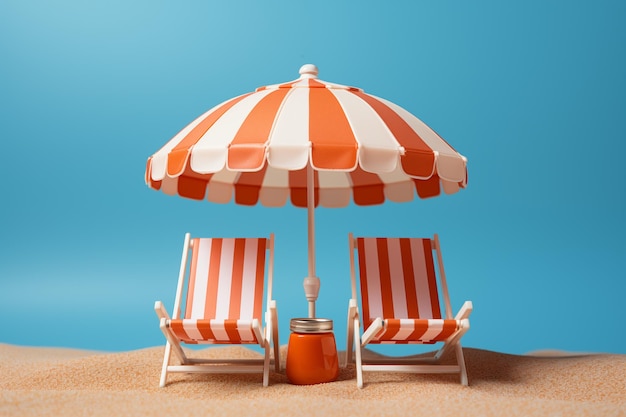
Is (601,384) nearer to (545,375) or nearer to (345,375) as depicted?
(545,375)

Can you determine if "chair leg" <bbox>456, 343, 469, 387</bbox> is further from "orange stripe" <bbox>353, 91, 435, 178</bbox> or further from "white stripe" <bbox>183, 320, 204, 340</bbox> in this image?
"white stripe" <bbox>183, 320, 204, 340</bbox>

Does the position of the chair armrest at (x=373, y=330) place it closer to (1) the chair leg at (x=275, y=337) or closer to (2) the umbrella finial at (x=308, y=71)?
(1) the chair leg at (x=275, y=337)

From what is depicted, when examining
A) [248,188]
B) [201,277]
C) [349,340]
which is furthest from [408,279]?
[248,188]

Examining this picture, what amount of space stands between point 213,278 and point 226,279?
99 millimetres

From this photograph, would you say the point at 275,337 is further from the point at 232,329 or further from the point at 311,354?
the point at 232,329

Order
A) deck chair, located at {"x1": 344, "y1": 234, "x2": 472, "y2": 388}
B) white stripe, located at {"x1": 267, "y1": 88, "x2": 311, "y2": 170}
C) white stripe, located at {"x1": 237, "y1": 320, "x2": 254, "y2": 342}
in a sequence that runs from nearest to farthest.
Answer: white stripe, located at {"x1": 267, "y1": 88, "x2": 311, "y2": 170}
white stripe, located at {"x1": 237, "y1": 320, "x2": 254, "y2": 342}
deck chair, located at {"x1": 344, "y1": 234, "x2": 472, "y2": 388}

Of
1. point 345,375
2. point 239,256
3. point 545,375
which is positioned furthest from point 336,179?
point 545,375

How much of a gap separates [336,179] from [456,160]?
181cm

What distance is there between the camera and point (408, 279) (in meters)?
5.35

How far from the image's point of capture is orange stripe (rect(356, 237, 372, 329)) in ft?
16.8

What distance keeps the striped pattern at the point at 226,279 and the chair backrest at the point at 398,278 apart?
2.32 ft

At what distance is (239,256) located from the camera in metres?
5.27

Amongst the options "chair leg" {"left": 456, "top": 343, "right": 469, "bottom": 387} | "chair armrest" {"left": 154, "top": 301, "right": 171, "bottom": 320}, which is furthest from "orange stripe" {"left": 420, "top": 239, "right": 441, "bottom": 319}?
"chair armrest" {"left": 154, "top": 301, "right": 171, "bottom": 320}

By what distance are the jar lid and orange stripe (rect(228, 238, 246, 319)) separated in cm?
46
